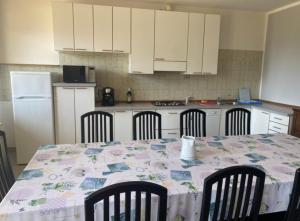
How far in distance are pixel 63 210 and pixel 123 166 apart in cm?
56

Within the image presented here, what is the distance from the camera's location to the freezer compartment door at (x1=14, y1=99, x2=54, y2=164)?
321 cm

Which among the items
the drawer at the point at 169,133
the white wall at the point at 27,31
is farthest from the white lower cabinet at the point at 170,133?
the white wall at the point at 27,31

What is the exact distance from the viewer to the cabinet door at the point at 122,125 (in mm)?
3469

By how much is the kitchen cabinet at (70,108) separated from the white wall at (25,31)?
0.75m

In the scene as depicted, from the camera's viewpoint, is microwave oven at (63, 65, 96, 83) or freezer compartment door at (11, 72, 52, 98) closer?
freezer compartment door at (11, 72, 52, 98)

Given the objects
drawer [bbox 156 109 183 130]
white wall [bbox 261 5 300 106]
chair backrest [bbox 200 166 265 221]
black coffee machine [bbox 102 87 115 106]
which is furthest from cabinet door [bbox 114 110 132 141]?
white wall [bbox 261 5 300 106]

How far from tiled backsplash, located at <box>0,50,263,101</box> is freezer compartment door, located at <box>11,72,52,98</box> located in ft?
1.82

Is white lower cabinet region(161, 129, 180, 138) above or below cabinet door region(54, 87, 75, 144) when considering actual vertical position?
below

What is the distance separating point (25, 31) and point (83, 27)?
0.93 metres

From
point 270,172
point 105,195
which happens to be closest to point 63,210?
point 105,195

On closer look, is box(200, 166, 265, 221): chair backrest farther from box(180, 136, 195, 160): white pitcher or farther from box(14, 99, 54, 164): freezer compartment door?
box(14, 99, 54, 164): freezer compartment door

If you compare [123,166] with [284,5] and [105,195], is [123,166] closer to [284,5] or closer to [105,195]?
[105,195]

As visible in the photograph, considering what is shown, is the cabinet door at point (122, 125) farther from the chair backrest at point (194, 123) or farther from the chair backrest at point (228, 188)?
the chair backrest at point (228, 188)

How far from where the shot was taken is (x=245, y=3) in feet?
12.3
